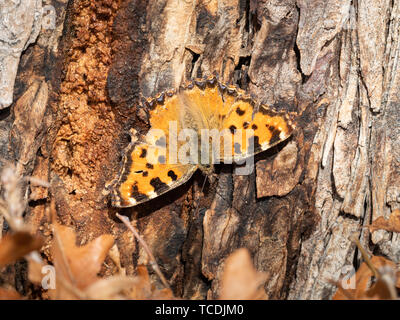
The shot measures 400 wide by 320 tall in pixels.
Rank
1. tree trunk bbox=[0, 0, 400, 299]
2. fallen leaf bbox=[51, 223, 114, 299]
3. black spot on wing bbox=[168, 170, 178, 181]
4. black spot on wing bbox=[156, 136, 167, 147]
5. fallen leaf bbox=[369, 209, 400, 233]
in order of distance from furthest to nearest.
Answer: black spot on wing bbox=[156, 136, 167, 147] → black spot on wing bbox=[168, 170, 178, 181] → tree trunk bbox=[0, 0, 400, 299] → fallen leaf bbox=[369, 209, 400, 233] → fallen leaf bbox=[51, 223, 114, 299]

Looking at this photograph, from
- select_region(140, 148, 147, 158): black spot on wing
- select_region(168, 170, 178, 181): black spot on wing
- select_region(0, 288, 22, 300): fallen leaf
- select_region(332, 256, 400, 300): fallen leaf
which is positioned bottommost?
select_region(0, 288, 22, 300): fallen leaf

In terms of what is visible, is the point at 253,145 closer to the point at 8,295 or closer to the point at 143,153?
the point at 143,153

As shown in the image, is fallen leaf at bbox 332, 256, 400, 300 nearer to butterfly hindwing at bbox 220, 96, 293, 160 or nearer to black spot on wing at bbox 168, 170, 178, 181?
butterfly hindwing at bbox 220, 96, 293, 160

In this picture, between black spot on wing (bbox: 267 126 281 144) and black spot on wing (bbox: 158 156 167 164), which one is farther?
black spot on wing (bbox: 158 156 167 164)

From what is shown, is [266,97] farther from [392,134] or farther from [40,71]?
[40,71]

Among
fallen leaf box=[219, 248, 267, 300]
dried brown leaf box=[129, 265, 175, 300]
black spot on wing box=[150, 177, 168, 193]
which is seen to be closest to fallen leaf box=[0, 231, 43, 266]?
dried brown leaf box=[129, 265, 175, 300]

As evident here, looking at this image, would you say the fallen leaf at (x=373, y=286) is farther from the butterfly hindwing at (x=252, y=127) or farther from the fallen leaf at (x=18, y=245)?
the fallen leaf at (x=18, y=245)

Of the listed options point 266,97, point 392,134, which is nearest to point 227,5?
point 266,97
